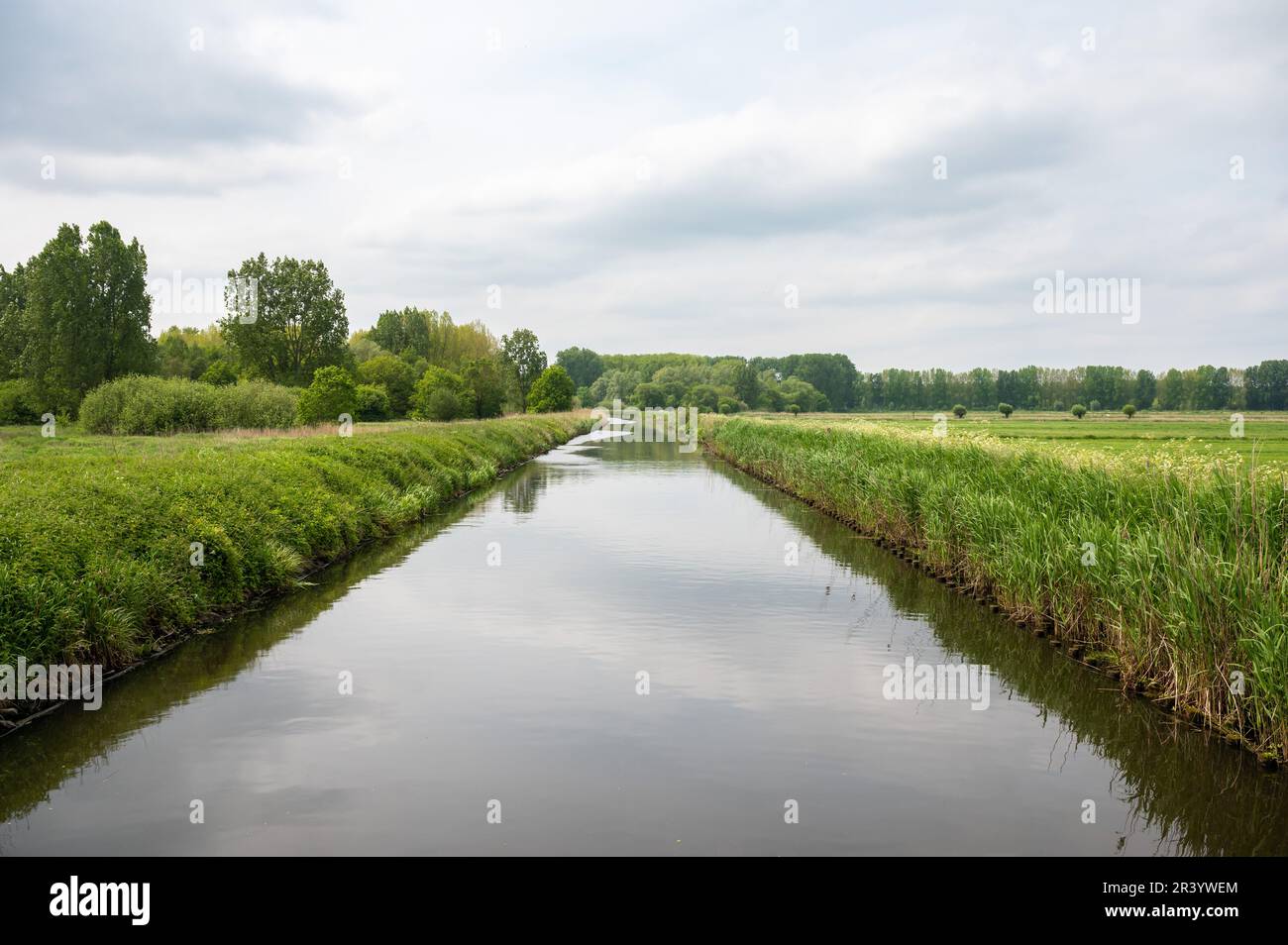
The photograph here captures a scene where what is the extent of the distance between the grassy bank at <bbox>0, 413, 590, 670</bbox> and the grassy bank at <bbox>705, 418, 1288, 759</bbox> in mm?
10777

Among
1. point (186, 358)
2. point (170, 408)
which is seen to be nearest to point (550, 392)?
point (186, 358)

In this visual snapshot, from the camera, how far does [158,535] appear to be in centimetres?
1183

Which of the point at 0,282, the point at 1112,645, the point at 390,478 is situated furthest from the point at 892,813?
the point at 0,282

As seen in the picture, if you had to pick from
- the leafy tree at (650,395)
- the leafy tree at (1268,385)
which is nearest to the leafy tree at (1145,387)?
the leafy tree at (1268,385)

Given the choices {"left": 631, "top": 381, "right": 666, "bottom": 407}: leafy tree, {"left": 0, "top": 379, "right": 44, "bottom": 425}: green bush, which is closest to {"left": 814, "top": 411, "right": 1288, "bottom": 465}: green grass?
{"left": 0, "top": 379, "right": 44, "bottom": 425}: green bush

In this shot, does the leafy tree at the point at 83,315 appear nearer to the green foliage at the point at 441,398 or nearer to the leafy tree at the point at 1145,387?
the green foliage at the point at 441,398

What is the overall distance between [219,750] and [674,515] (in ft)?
61.1

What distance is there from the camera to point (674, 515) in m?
25.7

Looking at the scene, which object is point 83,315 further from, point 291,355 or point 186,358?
point 186,358

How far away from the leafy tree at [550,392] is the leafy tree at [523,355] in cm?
117

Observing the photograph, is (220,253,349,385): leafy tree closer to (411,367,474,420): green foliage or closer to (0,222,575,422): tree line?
(0,222,575,422): tree line

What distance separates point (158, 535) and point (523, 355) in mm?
100478

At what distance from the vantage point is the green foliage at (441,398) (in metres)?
62.8
